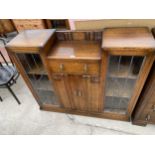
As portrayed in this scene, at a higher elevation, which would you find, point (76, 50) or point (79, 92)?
point (76, 50)

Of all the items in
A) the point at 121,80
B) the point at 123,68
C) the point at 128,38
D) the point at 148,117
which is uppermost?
the point at 128,38

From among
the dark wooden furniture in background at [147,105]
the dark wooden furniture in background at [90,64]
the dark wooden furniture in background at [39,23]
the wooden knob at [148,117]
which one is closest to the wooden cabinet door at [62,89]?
the dark wooden furniture in background at [90,64]

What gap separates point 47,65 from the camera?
1.22m

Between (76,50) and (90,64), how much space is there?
20cm

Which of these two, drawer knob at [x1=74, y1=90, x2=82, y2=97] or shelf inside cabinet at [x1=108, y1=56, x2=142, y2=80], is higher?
shelf inside cabinet at [x1=108, y1=56, x2=142, y2=80]

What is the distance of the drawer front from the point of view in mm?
1134

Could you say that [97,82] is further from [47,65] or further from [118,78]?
[47,65]

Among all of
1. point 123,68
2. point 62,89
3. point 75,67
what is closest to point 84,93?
point 62,89

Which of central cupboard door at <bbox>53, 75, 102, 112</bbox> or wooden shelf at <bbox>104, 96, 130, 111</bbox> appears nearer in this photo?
central cupboard door at <bbox>53, 75, 102, 112</bbox>

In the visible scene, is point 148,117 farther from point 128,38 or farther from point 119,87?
point 128,38

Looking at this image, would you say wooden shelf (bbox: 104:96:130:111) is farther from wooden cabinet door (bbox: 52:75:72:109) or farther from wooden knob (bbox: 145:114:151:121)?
wooden cabinet door (bbox: 52:75:72:109)

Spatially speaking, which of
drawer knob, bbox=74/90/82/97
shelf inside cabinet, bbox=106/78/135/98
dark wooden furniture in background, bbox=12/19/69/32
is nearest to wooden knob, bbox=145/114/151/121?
shelf inside cabinet, bbox=106/78/135/98

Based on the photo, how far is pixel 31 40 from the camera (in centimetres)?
118

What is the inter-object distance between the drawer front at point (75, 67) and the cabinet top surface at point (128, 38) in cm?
19
